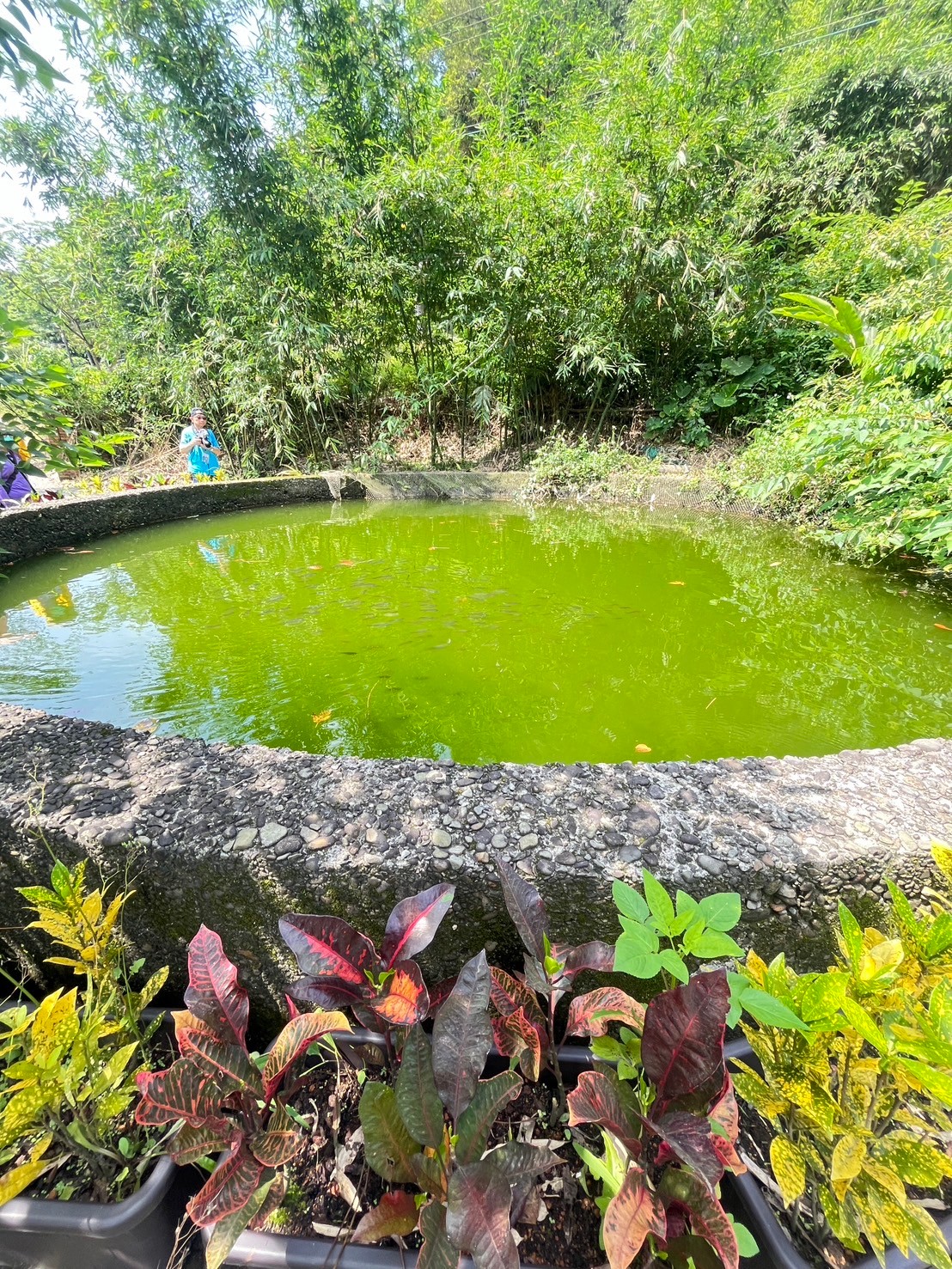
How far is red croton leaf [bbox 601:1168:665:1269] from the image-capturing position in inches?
18.0

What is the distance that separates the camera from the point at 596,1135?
68 cm

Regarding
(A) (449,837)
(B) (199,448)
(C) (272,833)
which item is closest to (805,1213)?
(A) (449,837)

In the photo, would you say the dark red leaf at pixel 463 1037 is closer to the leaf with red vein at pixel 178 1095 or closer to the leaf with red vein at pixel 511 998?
the leaf with red vein at pixel 511 998

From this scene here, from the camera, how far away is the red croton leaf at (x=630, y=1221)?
1.50 feet

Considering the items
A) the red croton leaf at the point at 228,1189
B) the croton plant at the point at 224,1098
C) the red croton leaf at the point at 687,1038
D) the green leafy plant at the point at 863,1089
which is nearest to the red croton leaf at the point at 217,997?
the croton plant at the point at 224,1098

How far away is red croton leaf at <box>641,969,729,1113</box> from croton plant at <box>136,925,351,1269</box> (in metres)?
0.36

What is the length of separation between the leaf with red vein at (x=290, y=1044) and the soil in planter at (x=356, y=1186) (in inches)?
5.5

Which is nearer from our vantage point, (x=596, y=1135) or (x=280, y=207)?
(x=596, y=1135)

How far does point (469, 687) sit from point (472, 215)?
6593 millimetres

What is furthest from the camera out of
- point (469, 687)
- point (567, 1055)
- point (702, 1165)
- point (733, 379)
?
point (733, 379)

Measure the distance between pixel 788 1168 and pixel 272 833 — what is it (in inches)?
27.6

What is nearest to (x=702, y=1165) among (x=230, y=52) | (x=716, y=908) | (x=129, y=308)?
(x=716, y=908)

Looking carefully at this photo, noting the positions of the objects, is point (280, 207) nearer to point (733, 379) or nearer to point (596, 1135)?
point (733, 379)

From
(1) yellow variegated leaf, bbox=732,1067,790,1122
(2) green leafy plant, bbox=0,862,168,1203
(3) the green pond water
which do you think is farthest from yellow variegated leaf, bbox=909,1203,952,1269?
(3) the green pond water
